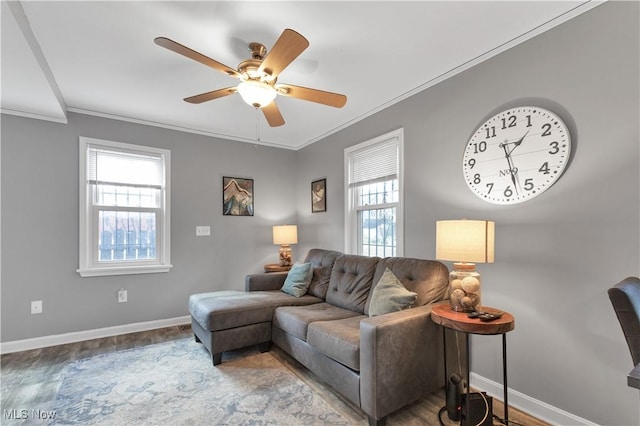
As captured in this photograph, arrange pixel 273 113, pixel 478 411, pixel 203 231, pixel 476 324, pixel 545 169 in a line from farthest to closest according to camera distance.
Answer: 1. pixel 203 231
2. pixel 273 113
3. pixel 545 169
4. pixel 478 411
5. pixel 476 324

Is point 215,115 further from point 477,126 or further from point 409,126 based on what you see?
point 477,126

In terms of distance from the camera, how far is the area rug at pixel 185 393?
1.92 metres

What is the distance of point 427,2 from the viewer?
1780mm

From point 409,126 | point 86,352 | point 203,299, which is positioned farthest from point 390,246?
point 86,352

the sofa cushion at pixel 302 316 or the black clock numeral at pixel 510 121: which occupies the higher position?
the black clock numeral at pixel 510 121

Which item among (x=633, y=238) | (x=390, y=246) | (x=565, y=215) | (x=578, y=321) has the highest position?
(x=565, y=215)

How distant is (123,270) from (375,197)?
10.0 feet

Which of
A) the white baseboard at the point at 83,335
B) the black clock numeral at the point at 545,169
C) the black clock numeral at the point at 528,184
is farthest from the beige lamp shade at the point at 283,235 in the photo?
the black clock numeral at the point at 545,169

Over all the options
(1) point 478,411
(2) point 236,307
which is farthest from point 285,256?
(1) point 478,411

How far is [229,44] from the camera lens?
214cm

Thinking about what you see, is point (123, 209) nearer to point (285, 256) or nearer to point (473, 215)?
point (285, 256)

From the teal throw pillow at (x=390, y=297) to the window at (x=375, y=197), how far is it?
2.15 feet

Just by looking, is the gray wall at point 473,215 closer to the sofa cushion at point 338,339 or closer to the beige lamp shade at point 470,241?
the beige lamp shade at point 470,241

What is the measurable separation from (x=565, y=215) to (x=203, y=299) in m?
3.02
